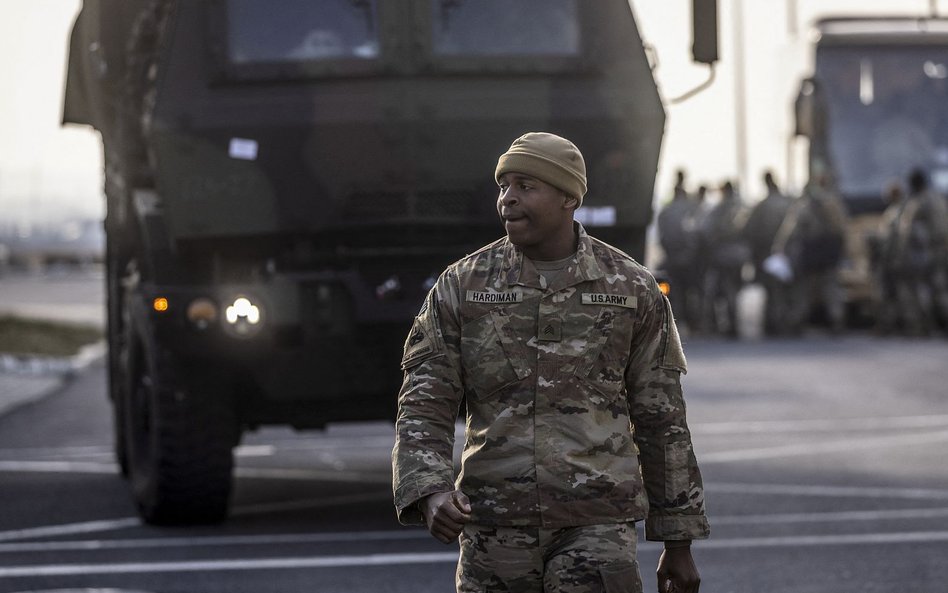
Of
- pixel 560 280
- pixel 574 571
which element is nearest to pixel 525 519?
pixel 574 571

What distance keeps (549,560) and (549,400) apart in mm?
383

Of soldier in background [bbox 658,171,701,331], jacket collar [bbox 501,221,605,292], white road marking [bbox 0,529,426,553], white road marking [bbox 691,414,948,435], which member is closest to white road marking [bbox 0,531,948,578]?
white road marking [bbox 0,529,426,553]

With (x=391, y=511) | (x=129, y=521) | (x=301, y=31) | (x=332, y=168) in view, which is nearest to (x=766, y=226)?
(x=391, y=511)

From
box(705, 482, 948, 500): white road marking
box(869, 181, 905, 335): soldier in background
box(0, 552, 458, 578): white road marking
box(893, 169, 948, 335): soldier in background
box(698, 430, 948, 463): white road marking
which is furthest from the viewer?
box(869, 181, 905, 335): soldier in background

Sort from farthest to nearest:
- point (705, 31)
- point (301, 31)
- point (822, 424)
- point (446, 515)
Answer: point (822, 424), point (301, 31), point (705, 31), point (446, 515)

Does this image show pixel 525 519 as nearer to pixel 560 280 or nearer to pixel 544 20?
pixel 560 280

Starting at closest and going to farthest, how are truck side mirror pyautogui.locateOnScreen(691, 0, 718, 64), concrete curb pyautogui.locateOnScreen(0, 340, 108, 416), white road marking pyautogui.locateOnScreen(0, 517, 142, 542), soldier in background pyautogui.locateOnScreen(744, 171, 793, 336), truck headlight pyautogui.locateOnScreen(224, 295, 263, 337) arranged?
truck side mirror pyautogui.locateOnScreen(691, 0, 718, 64)
truck headlight pyautogui.locateOnScreen(224, 295, 263, 337)
white road marking pyautogui.locateOnScreen(0, 517, 142, 542)
concrete curb pyautogui.locateOnScreen(0, 340, 108, 416)
soldier in background pyautogui.locateOnScreen(744, 171, 793, 336)

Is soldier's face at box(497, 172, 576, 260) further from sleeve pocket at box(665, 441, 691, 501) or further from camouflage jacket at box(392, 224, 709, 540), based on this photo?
sleeve pocket at box(665, 441, 691, 501)

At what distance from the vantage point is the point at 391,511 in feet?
38.3

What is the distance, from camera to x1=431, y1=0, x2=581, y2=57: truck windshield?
1030cm

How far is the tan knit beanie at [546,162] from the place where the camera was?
16.4 ft

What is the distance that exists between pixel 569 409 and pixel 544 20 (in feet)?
18.7

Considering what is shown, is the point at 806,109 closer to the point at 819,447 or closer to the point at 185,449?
the point at 819,447

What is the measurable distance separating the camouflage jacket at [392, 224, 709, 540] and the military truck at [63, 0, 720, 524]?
5081mm
